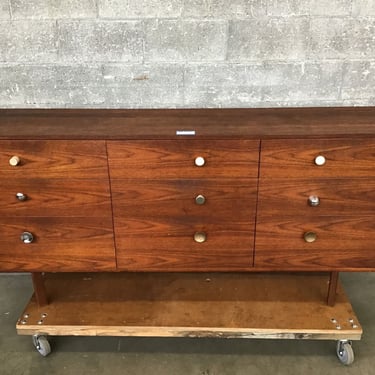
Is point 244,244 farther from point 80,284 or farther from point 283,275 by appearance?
point 80,284

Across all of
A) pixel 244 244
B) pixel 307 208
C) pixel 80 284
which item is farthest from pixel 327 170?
pixel 80 284

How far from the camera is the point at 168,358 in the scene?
1.71 metres

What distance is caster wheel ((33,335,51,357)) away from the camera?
5.59 feet

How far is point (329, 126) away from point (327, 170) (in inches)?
6.0

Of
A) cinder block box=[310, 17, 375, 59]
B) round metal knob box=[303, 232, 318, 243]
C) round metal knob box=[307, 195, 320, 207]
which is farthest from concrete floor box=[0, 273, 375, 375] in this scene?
cinder block box=[310, 17, 375, 59]

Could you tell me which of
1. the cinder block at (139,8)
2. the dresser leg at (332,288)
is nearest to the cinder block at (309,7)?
the cinder block at (139,8)

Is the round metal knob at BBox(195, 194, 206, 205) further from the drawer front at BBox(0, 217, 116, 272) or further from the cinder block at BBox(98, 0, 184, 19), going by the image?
the cinder block at BBox(98, 0, 184, 19)

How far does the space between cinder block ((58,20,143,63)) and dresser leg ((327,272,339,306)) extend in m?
1.13

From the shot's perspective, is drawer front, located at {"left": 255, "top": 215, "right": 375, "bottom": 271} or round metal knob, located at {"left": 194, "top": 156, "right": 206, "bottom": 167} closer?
round metal knob, located at {"left": 194, "top": 156, "right": 206, "bottom": 167}

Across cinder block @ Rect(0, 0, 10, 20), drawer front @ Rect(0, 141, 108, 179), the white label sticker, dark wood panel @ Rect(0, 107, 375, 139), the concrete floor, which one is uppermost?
cinder block @ Rect(0, 0, 10, 20)

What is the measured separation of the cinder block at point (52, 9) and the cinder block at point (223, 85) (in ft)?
→ 1.46

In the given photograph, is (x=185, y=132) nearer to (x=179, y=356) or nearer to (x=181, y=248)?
(x=181, y=248)

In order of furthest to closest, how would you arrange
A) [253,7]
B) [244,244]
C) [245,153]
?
[253,7], [244,244], [245,153]

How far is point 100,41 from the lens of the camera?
1.74m
